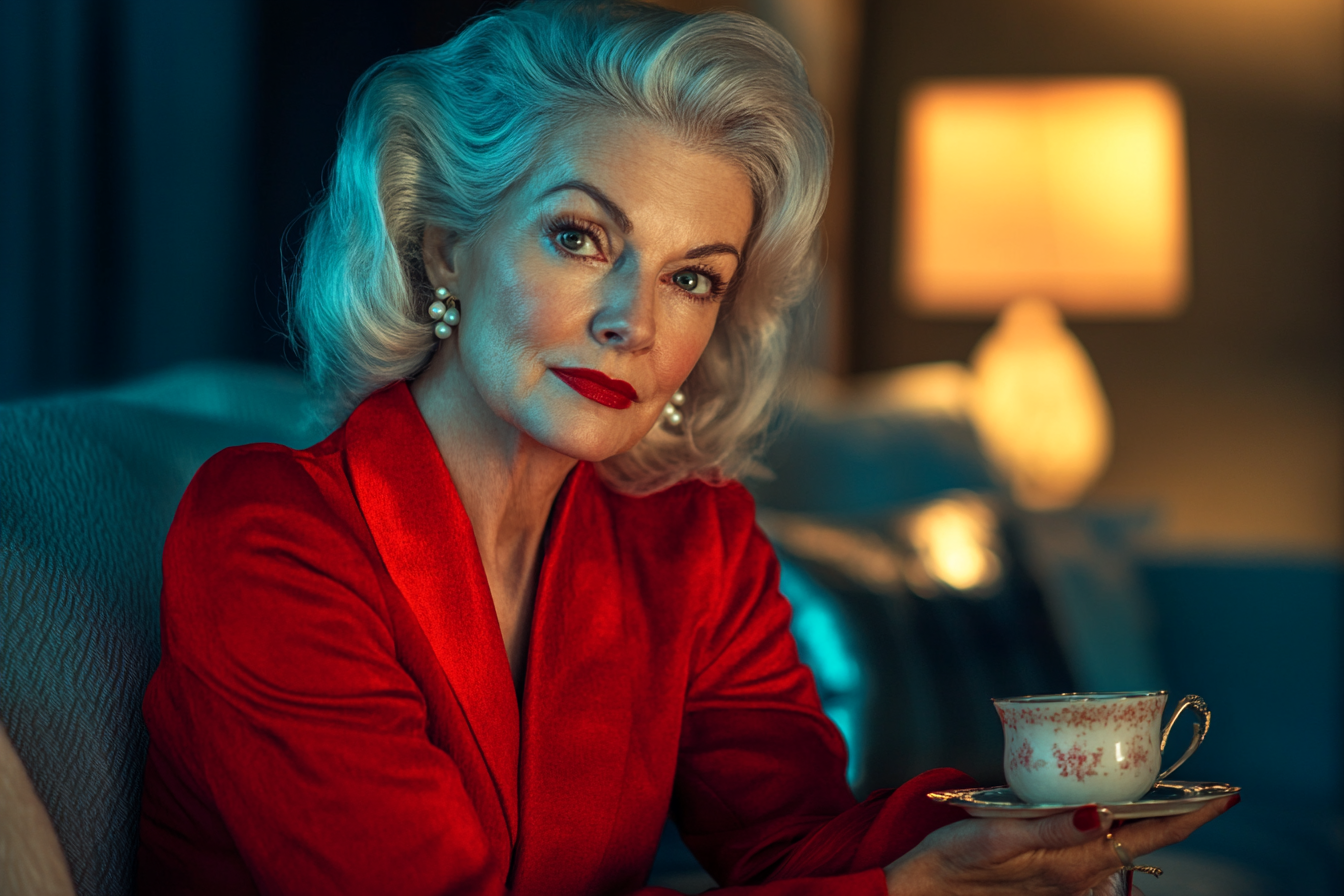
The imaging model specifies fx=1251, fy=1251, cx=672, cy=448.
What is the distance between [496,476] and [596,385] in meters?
0.14

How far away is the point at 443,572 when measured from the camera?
37.9 inches

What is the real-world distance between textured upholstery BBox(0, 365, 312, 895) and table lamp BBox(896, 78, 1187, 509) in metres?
2.63

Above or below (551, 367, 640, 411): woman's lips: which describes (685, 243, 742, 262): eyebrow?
above

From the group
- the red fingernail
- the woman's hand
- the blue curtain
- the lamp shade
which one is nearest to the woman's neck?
the woman's hand

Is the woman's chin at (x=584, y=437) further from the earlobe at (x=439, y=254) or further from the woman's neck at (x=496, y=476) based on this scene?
the earlobe at (x=439, y=254)

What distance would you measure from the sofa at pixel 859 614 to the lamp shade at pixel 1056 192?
36.3 inches

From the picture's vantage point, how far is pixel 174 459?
1.23m

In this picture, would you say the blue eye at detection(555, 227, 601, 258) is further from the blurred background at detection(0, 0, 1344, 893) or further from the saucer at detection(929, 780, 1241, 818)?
the saucer at detection(929, 780, 1241, 818)

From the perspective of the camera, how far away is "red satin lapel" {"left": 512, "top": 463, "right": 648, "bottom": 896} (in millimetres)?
974

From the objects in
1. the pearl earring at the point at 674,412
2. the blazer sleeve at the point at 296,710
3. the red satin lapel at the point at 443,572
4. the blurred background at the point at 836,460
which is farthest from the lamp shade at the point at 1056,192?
the blazer sleeve at the point at 296,710

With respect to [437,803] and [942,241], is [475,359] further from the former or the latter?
[942,241]

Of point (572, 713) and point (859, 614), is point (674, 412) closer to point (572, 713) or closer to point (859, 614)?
point (572, 713)

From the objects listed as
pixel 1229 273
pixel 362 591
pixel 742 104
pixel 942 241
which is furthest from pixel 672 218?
pixel 1229 273

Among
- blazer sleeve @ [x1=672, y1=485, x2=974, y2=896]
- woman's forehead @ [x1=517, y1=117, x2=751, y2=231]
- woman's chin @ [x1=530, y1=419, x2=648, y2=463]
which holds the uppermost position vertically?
woman's forehead @ [x1=517, y1=117, x2=751, y2=231]
